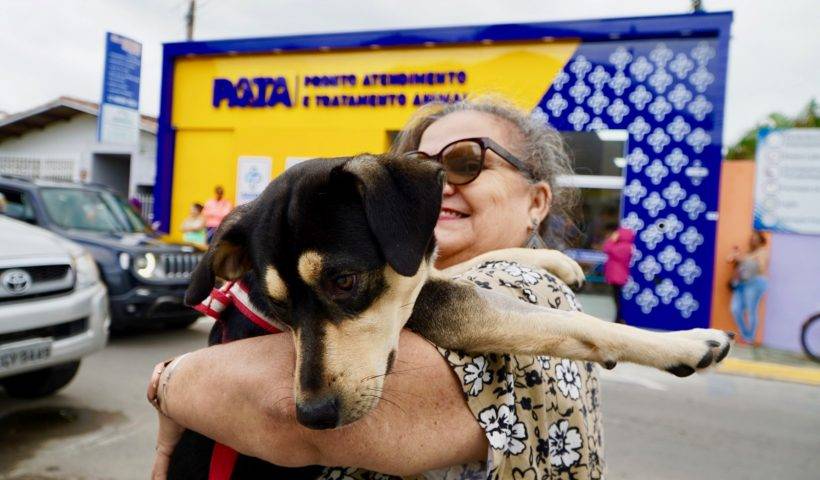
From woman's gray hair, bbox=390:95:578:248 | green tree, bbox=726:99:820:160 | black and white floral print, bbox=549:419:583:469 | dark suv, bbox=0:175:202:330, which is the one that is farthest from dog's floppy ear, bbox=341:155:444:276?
green tree, bbox=726:99:820:160

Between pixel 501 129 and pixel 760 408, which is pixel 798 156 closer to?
pixel 760 408

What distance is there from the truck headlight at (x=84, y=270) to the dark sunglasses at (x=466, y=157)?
13.2 ft

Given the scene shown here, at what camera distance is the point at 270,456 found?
1334 mm

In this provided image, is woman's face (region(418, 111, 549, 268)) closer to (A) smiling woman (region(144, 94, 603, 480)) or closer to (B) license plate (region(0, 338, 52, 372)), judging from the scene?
(A) smiling woman (region(144, 94, 603, 480))

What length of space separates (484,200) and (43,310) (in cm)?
383

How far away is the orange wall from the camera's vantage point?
10492mm

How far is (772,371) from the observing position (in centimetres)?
820

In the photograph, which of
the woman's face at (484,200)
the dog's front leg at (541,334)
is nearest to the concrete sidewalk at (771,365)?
the woman's face at (484,200)

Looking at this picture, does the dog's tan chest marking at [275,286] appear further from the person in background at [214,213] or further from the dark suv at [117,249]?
the person in background at [214,213]

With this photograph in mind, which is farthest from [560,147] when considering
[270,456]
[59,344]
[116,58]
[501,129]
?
[116,58]

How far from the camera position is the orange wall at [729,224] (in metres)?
10.5

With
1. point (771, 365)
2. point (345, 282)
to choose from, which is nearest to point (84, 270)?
point (345, 282)

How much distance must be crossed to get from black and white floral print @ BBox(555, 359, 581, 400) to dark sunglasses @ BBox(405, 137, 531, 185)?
74 centimetres

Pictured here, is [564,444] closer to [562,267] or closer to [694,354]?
[694,354]
